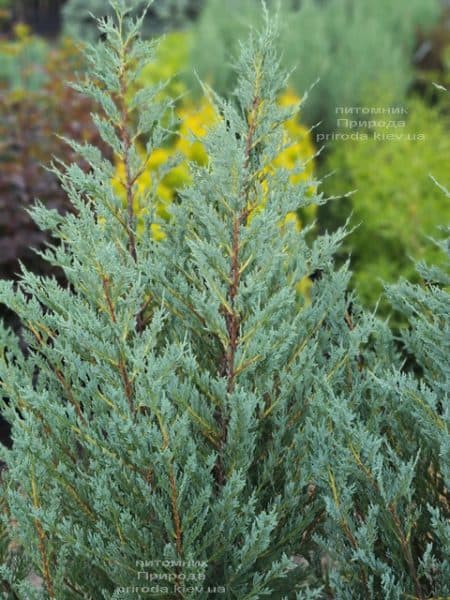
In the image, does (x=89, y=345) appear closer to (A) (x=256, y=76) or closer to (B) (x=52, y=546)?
(B) (x=52, y=546)

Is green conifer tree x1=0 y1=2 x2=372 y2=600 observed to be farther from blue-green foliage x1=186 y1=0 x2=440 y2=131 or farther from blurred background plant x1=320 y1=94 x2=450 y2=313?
blue-green foliage x1=186 y1=0 x2=440 y2=131

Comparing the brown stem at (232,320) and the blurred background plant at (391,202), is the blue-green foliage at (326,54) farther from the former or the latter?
the brown stem at (232,320)

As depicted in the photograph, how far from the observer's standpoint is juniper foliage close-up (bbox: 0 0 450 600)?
203cm

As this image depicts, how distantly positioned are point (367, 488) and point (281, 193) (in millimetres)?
795

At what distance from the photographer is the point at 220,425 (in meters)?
2.21

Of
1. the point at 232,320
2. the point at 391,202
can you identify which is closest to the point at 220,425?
the point at 232,320

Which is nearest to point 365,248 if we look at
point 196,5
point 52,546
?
point 52,546

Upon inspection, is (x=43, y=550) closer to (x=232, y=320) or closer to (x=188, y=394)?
(x=188, y=394)

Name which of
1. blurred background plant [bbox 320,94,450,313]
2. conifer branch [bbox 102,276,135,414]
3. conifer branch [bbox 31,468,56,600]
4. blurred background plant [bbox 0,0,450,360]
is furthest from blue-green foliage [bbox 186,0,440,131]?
conifer branch [bbox 31,468,56,600]

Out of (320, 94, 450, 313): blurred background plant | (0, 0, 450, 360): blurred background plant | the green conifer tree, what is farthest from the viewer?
(320, 94, 450, 313): blurred background plant

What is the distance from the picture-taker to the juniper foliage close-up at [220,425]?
203 cm

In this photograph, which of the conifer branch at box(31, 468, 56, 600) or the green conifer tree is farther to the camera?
the conifer branch at box(31, 468, 56, 600)

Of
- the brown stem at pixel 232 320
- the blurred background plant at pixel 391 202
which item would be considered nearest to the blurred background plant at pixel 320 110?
the blurred background plant at pixel 391 202

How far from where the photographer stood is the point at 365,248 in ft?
21.2
